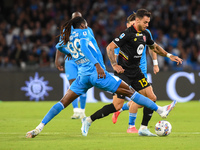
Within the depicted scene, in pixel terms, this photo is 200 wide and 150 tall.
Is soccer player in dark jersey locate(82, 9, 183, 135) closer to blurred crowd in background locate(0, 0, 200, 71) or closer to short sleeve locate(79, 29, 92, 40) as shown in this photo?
short sleeve locate(79, 29, 92, 40)

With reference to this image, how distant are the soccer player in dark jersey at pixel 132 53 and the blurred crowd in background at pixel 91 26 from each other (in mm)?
8163

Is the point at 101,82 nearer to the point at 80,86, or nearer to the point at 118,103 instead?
the point at 80,86

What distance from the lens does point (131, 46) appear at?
7.61 meters

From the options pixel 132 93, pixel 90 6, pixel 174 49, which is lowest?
pixel 132 93

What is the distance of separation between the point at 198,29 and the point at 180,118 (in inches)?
366

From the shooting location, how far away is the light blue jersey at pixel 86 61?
6.63m

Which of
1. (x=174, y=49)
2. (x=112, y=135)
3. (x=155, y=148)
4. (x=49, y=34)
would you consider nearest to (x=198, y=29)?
(x=174, y=49)

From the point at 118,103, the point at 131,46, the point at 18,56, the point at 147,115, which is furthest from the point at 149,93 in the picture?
the point at 18,56

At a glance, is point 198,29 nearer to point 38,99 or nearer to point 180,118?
point 38,99

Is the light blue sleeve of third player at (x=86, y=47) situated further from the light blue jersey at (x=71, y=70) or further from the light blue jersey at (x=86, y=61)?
the light blue jersey at (x=71, y=70)

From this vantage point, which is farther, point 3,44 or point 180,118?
point 3,44

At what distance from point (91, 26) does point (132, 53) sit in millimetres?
11518

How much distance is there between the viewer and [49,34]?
18250 mm

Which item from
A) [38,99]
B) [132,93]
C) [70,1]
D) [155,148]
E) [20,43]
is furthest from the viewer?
[70,1]
